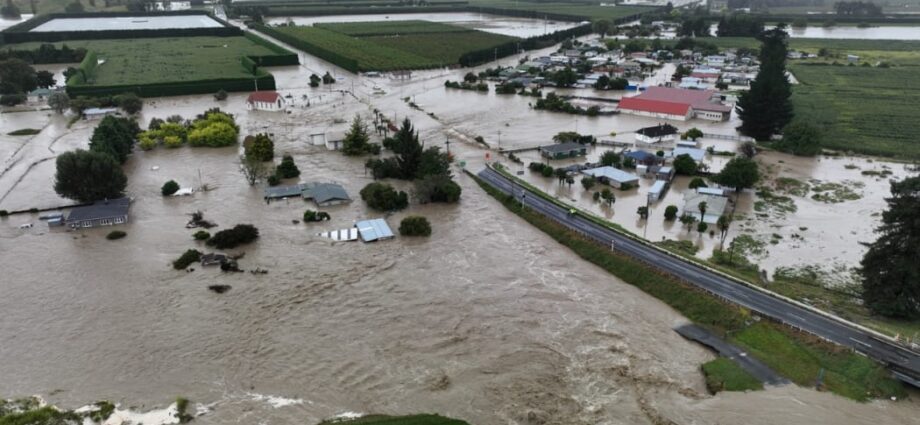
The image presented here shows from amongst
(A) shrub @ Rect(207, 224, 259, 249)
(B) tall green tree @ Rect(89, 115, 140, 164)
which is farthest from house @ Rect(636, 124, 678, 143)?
(B) tall green tree @ Rect(89, 115, 140, 164)

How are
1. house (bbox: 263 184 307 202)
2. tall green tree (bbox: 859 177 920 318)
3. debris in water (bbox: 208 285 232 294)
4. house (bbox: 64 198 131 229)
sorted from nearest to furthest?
1. tall green tree (bbox: 859 177 920 318)
2. debris in water (bbox: 208 285 232 294)
3. house (bbox: 64 198 131 229)
4. house (bbox: 263 184 307 202)

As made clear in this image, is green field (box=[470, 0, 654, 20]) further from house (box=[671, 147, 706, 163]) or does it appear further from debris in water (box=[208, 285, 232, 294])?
debris in water (box=[208, 285, 232, 294])

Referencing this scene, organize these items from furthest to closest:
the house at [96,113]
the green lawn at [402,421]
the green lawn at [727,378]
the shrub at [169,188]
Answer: the house at [96,113] → the shrub at [169,188] → the green lawn at [727,378] → the green lawn at [402,421]

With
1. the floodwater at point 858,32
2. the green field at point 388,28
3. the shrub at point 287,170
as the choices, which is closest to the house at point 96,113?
the shrub at point 287,170

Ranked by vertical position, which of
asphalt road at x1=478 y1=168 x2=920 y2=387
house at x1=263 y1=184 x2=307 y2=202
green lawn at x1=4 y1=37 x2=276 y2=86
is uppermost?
green lawn at x1=4 y1=37 x2=276 y2=86

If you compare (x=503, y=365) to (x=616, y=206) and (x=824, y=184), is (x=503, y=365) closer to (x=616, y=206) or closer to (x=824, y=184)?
(x=616, y=206)

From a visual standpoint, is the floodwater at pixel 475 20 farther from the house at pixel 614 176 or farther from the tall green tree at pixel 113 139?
the tall green tree at pixel 113 139

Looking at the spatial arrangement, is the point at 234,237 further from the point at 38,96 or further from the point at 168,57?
the point at 168,57
